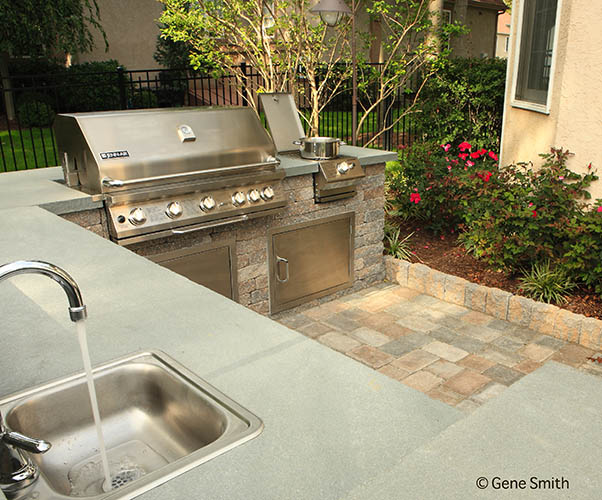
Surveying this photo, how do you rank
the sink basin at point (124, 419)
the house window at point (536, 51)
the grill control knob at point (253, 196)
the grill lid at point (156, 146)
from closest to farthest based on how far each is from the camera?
the sink basin at point (124, 419) < the grill lid at point (156, 146) < the grill control knob at point (253, 196) < the house window at point (536, 51)

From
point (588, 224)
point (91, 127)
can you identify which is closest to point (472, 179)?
point (588, 224)

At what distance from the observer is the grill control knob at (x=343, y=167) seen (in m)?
4.48

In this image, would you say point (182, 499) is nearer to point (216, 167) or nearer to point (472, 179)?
point (216, 167)

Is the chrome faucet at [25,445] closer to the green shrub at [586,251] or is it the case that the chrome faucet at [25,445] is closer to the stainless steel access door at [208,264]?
the stainless steel access door at [208,264]

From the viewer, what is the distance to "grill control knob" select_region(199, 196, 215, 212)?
3689 mm

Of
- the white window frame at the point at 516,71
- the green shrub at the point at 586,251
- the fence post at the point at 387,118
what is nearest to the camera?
the green shrub at the point at 586,251

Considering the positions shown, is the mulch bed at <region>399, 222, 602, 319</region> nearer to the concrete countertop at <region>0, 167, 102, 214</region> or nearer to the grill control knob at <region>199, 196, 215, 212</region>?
the grill control knob at <region>199, 196, 215, 212</region>

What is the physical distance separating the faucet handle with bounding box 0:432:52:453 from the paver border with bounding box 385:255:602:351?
12.1 ft

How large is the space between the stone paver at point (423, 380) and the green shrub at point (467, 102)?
211 inches

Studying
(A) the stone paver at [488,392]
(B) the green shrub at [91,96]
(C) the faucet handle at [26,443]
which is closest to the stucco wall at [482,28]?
(B) the green shrub at [91,96]

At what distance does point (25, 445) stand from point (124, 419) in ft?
1.75

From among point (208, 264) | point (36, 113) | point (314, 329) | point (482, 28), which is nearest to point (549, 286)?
point (314, 329)

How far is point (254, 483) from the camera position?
1.07 meters

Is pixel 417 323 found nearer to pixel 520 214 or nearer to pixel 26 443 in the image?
pixel 520 214
